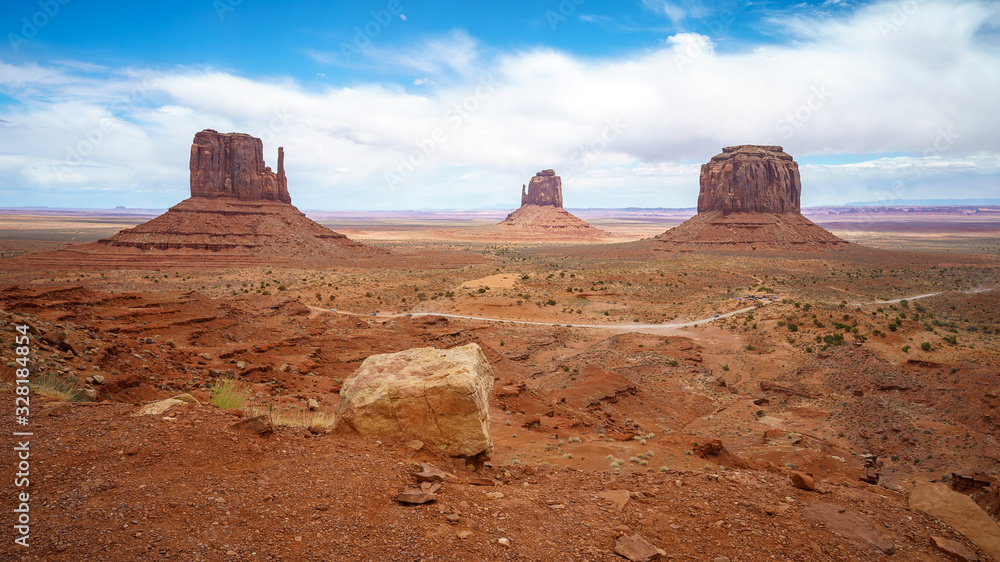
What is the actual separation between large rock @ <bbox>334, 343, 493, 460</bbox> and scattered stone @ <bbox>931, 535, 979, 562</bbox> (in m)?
6.35

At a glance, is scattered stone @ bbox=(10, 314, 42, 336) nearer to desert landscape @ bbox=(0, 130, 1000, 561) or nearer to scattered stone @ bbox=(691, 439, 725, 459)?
desert landscape @ bbox=(0, 130, 1000, 561)

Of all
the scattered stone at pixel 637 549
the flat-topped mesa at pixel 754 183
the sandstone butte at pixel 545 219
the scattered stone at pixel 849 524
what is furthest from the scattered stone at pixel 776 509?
the sandstone butte at pixel 545 219

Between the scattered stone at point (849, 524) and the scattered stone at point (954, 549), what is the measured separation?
65 cm

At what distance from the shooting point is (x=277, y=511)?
598cm

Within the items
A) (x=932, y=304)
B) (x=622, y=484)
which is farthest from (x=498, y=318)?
(x=932, y=304)

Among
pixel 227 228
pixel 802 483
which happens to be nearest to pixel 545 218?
pixel 227 228

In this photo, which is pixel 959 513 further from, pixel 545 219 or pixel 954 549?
pixel 545 219

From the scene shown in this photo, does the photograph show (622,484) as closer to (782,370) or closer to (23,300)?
(782,370)

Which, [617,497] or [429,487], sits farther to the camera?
[617,497]

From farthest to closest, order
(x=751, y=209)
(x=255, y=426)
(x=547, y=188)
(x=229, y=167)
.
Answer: (x=547, y=188) < (x=751, y=209) < (x=229, y=167) < (x=255, y=426)

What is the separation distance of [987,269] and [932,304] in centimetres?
4154

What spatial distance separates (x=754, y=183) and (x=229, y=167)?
329 ft

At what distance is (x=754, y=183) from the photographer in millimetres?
108562

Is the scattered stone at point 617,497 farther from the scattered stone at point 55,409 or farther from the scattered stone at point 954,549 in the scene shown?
the scattered stone at point 55,409
